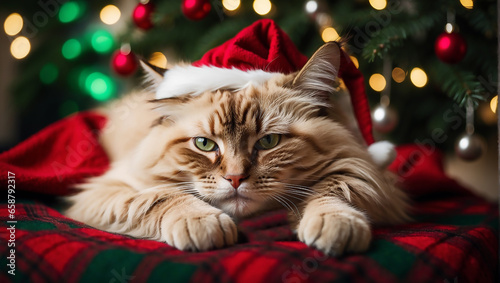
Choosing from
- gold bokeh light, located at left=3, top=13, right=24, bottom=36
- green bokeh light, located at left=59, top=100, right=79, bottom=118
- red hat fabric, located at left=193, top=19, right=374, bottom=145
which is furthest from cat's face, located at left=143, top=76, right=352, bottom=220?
green bokeh light, located at left=59, top=100, right=79, bottom=118

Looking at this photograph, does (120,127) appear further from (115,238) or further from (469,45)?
(469,45)

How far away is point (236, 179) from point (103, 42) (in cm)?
171

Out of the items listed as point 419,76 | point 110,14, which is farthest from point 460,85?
point 110,14

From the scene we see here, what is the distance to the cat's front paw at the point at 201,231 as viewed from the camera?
2.82 feet

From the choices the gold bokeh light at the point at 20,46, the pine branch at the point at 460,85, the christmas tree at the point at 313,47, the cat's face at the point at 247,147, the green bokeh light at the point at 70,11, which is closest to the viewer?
the cat's face at the point at 247,147

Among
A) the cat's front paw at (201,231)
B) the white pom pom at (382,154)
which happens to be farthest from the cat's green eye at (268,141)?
the white pom pom at (382,154)

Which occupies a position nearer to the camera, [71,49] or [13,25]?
[13,25]

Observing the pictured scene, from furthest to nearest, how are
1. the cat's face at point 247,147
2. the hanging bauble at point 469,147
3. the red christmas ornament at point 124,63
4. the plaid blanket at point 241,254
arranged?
the red christmas ornament at point 124,63 → the hanging bauble at point 469,147 → the cat's face at point 247,147 → the plaid blanket at point 241,254

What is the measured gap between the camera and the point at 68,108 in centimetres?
270

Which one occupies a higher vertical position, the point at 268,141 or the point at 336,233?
the point at 268,141

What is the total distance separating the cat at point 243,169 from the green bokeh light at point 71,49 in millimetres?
1462

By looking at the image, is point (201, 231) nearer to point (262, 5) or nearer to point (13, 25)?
point (262, 5)

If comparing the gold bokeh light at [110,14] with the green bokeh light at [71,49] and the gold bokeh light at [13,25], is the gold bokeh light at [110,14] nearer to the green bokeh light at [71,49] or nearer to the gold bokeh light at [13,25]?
the green bokeh light at [71,49]

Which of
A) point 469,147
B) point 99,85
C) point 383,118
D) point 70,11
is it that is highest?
point 70,11
